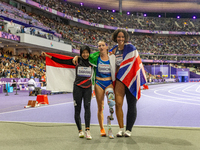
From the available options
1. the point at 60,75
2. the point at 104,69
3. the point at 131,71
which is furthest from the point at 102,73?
the point at 60,75

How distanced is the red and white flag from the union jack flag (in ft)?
4.60

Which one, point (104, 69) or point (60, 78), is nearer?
point (104, 69)

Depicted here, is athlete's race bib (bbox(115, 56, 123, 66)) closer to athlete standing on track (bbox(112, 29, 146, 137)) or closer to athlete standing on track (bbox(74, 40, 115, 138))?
athlete standing on track (bbox(112, 29, 146, 137))

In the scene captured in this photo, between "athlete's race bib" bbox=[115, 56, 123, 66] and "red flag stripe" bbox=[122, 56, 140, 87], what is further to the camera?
"athlete's race bib" bbox=[115, 56, 123, 66]

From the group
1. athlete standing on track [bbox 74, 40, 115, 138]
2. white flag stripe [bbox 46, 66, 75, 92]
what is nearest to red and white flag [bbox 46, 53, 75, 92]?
white flag stripe [bbox 46, 66, 75, 92]

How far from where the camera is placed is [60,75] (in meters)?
5.59

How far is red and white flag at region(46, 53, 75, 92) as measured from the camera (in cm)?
555

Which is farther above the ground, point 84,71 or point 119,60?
point 119,60

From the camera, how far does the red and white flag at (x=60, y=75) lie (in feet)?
18.2

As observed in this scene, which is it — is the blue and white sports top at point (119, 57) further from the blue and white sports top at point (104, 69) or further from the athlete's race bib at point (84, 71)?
the athlete's race bib at point (84, 71)

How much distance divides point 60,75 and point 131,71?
1.84m

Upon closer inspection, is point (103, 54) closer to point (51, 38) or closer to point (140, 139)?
point (140, 139)

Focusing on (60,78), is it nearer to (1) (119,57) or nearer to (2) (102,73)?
(2) (102,73)

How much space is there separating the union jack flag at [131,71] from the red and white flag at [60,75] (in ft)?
4.60
